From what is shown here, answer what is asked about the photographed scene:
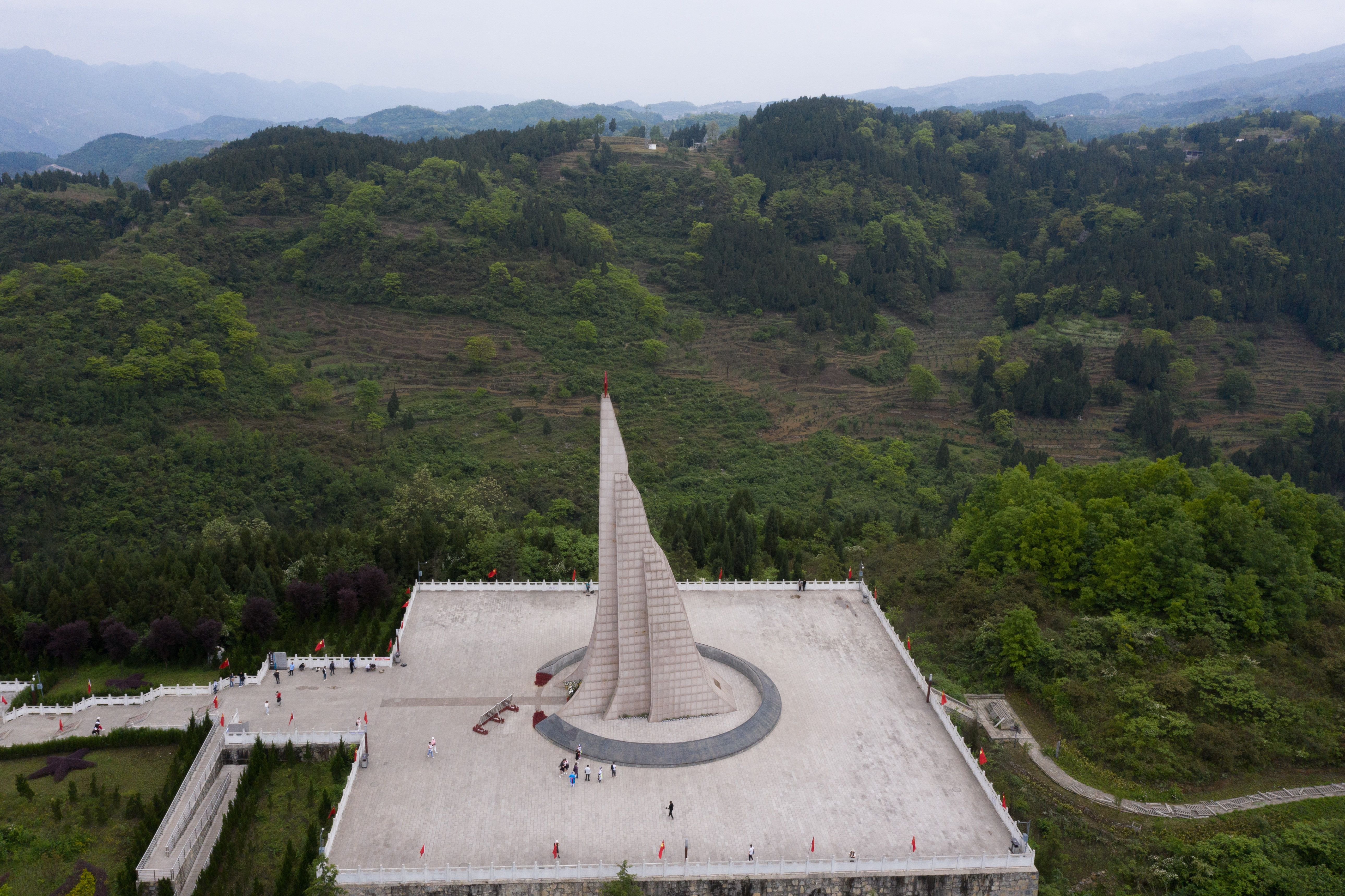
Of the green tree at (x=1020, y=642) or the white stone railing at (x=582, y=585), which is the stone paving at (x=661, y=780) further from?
the green tree at (x=1020, y=642)

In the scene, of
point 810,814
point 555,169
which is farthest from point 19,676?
point 555,169

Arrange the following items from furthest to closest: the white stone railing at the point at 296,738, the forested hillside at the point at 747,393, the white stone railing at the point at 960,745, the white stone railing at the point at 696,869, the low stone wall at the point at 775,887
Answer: the forested hillside at the point at 747,393, the white stone railing at the point at 296,738, the white stone railing at the point at 960,745, the low stone wall at the point at 775,887, the white stone railing at the point at 696,869

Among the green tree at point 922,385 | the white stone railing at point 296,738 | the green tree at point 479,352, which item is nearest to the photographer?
the white stone railing at point 296,738

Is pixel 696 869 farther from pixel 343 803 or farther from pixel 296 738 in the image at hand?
pixel 296 738

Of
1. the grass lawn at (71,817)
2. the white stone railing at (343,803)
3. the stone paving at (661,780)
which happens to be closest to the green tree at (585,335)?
the stone paving at (661,780)

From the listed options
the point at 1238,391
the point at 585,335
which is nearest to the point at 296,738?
the point at 585,335

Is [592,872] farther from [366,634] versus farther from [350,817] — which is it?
[366,634]
